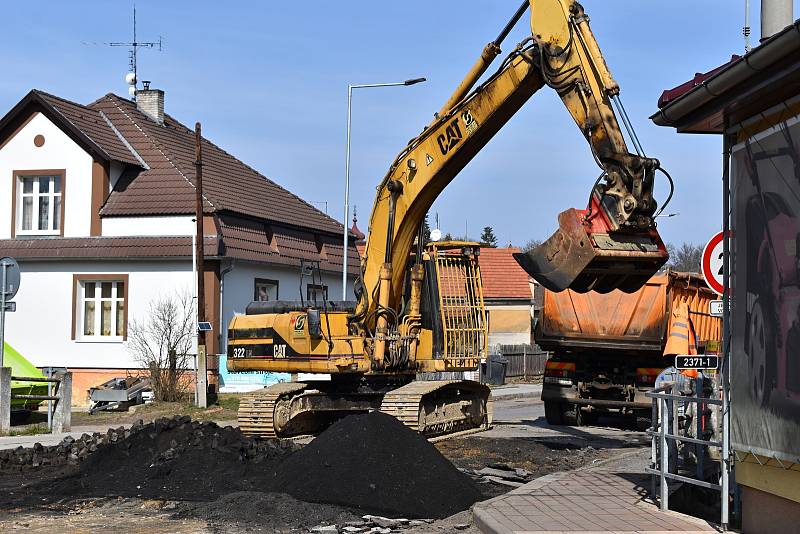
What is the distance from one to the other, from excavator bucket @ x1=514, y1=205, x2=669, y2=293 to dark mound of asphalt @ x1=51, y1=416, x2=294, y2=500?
12.6ft

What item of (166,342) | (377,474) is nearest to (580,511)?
(377,474)

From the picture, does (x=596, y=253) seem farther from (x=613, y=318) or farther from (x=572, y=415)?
(x=572, y=415)

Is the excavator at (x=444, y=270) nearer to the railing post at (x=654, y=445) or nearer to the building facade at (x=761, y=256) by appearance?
the railing post at (x=654, y=445)

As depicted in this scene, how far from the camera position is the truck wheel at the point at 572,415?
67.4ft

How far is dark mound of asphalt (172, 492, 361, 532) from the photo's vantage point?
10125 millimetres

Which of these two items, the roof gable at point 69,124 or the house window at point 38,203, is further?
the house window at point 38,203

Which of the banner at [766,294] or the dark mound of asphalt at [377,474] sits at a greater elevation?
the banner at [766,294]

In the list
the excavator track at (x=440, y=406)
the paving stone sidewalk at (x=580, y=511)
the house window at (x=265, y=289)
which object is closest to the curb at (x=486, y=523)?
the paving stone sidewalk at (x=580, y=511)

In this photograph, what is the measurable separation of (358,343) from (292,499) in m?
6.04

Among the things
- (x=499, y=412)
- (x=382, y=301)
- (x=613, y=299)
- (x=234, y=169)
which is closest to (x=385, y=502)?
(x=382, y=301)

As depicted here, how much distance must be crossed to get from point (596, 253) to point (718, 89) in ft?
12.0

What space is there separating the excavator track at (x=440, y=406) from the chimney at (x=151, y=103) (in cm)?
2119

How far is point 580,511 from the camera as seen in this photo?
32.5 ft

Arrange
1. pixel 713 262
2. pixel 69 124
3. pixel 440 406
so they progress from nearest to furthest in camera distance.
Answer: pixel 713 262 < pixel 440 406 < pixel 69 124
